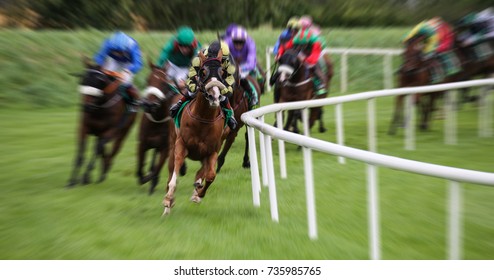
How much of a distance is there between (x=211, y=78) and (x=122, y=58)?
2.06 m

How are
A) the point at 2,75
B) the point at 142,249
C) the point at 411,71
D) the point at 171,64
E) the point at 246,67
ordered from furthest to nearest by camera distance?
the point at 2,75 < the point at 411,71 < the point at 246,67 < the point at 171,64 < the point at 142,249

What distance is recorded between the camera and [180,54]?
552 centimetres

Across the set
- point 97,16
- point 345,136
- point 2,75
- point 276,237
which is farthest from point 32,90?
point 276,237

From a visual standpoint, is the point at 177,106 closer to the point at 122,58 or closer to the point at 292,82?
the point at 122,58

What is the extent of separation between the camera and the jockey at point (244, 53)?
638 centimetres

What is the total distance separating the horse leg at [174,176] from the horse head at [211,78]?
0.65 m

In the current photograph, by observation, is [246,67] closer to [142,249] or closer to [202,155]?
[202,155]

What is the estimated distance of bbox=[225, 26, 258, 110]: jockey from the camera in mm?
6383

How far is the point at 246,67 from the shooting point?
651cm

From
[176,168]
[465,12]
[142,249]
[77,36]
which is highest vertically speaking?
[77,36]

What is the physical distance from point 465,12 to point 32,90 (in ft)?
31.3

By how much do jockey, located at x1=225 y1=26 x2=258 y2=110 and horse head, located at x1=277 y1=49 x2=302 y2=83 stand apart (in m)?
0.72

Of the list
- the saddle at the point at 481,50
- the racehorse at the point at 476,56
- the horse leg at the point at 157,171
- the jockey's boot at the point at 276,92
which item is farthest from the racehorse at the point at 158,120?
the saddle at the point at 481,50

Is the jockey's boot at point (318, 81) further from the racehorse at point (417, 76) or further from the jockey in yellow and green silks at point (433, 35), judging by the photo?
the jockey in yellow and green silks at point (433, 35)
